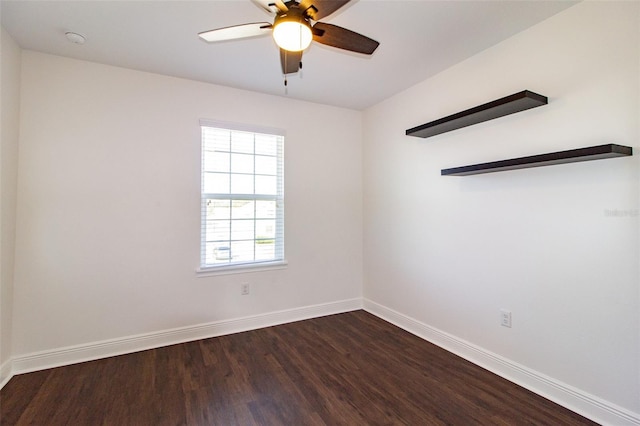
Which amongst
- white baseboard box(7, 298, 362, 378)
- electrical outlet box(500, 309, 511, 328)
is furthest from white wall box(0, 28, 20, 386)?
electrical outlet box(500, 309, 511, 328)

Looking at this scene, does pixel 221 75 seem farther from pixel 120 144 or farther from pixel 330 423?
pixel 330 423

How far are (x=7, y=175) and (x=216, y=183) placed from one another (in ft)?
5.03

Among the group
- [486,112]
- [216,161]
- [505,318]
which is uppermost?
[486,112]

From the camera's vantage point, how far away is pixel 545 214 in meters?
2.09

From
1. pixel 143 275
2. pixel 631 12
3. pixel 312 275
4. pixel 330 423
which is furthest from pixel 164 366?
pixel 631 12

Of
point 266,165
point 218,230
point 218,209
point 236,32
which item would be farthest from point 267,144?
point 236,32

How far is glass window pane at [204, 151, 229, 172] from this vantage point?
3078 mm

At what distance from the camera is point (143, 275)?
2.78m

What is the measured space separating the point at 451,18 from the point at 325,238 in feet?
8.15

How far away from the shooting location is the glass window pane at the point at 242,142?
3207 mm

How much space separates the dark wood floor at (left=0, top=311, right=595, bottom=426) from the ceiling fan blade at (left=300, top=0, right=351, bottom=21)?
2283 millimetres

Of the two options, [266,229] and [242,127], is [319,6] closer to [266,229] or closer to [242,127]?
[242,127]

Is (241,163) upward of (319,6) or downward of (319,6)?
downward

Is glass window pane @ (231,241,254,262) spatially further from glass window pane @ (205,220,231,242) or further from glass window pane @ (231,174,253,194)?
glass window pane @ (231,174,253,194)
